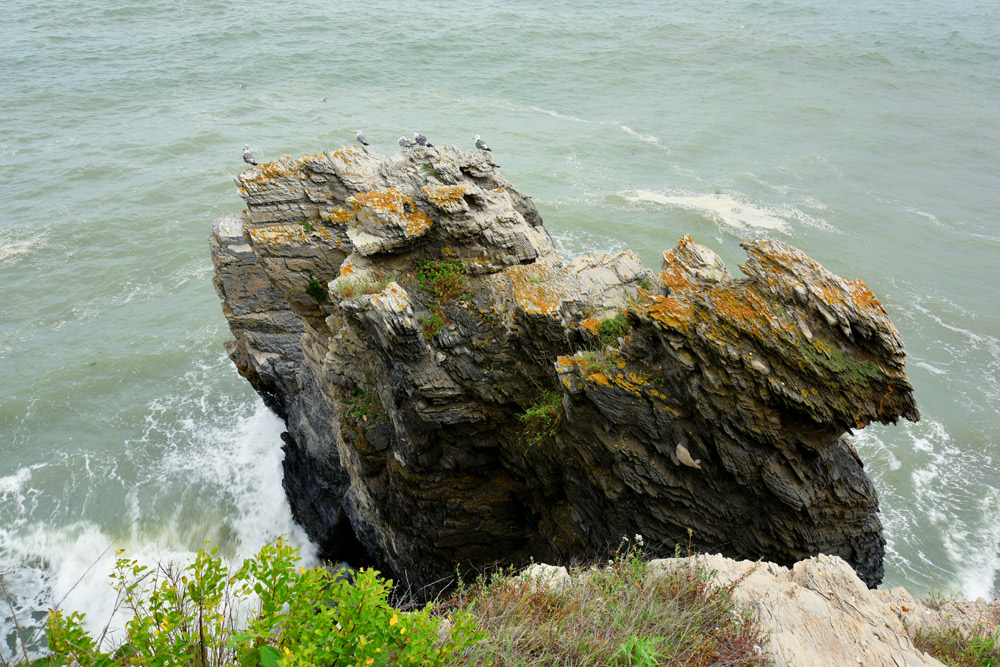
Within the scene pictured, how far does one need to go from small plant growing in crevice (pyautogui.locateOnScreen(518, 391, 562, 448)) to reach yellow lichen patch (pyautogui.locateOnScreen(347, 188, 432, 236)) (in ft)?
A: 12.5

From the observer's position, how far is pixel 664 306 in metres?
7.85

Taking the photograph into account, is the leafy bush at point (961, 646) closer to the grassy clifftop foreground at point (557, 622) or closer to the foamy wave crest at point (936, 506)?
the grassy clifftop foreground at point (557, 622)

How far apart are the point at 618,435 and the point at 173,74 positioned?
4296cm

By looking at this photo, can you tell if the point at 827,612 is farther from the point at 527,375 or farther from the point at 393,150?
the point at 393,150

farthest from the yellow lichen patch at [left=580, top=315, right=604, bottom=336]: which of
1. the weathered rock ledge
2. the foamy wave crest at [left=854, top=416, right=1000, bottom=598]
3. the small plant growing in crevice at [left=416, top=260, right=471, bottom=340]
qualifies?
the foamy wave crest at [left=854, top=416, right=1000, bottom=598]

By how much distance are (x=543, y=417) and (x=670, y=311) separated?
316cm

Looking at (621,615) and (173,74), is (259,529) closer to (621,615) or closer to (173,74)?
(621,615)

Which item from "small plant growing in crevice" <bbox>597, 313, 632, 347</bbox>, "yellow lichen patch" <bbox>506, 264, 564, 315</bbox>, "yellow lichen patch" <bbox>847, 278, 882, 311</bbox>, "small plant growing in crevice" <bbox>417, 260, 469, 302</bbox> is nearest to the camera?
"yellow lichen patch" <bbox>847, 278, 882, 311</bbox>

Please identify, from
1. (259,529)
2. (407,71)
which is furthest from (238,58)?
(259,529)

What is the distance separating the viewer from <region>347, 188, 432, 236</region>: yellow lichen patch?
34.1ft

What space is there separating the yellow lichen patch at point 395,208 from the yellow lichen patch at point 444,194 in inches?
14.9

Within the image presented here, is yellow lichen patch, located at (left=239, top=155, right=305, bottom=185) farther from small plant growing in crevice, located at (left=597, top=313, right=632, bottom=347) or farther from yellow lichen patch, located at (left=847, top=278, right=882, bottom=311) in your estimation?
yellow lichen patch, located at (left=847, top=278, right=882, bottom=311)

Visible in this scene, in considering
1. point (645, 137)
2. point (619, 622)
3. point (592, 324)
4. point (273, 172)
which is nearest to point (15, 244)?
point (273, 172)

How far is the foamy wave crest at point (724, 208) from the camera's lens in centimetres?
2475
